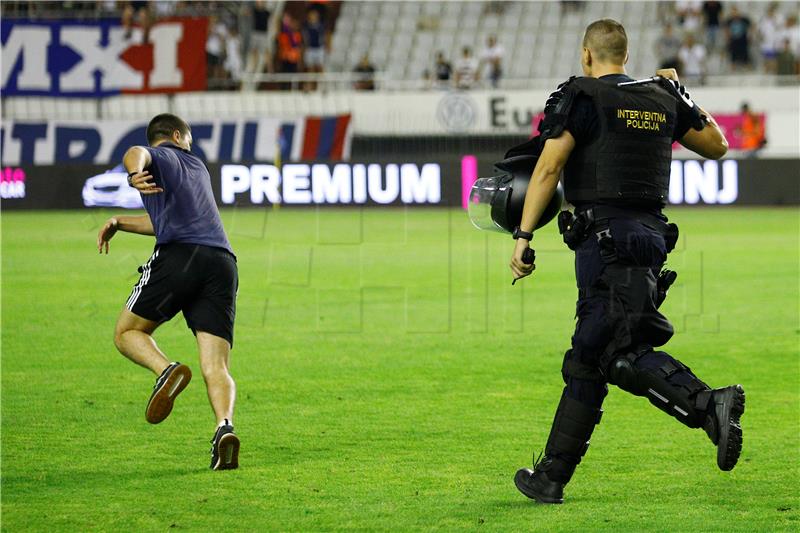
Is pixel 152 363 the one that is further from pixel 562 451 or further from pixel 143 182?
pixel 562 451

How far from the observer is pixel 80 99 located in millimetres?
30703

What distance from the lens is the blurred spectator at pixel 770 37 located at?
31.7m

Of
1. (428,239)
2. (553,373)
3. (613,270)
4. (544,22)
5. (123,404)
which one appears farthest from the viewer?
(544,22)

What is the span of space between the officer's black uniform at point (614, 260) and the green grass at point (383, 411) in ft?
1.43

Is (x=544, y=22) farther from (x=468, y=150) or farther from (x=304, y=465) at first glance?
(x=304, y=465)

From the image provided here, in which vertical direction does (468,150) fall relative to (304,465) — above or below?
above

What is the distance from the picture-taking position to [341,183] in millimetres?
28297

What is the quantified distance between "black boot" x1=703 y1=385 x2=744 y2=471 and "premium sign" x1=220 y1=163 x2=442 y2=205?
22.2 meters

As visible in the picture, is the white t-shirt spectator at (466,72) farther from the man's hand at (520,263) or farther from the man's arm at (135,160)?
the man's hand at (520,263)

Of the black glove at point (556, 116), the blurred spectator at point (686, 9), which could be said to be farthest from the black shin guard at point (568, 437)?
the blurred spectator at point (686, 9)

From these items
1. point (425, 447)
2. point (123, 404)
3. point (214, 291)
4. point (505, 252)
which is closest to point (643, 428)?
point (425, 447)

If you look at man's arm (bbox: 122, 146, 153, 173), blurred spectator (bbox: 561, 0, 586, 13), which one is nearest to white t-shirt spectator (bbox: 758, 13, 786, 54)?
blurred spectator (bbox: 561, 0, 586, 13)

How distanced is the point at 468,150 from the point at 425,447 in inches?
889

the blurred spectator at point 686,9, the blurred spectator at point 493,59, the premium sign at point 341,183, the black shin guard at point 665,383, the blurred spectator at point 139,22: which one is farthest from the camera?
the blurred spectator at point 686,9
